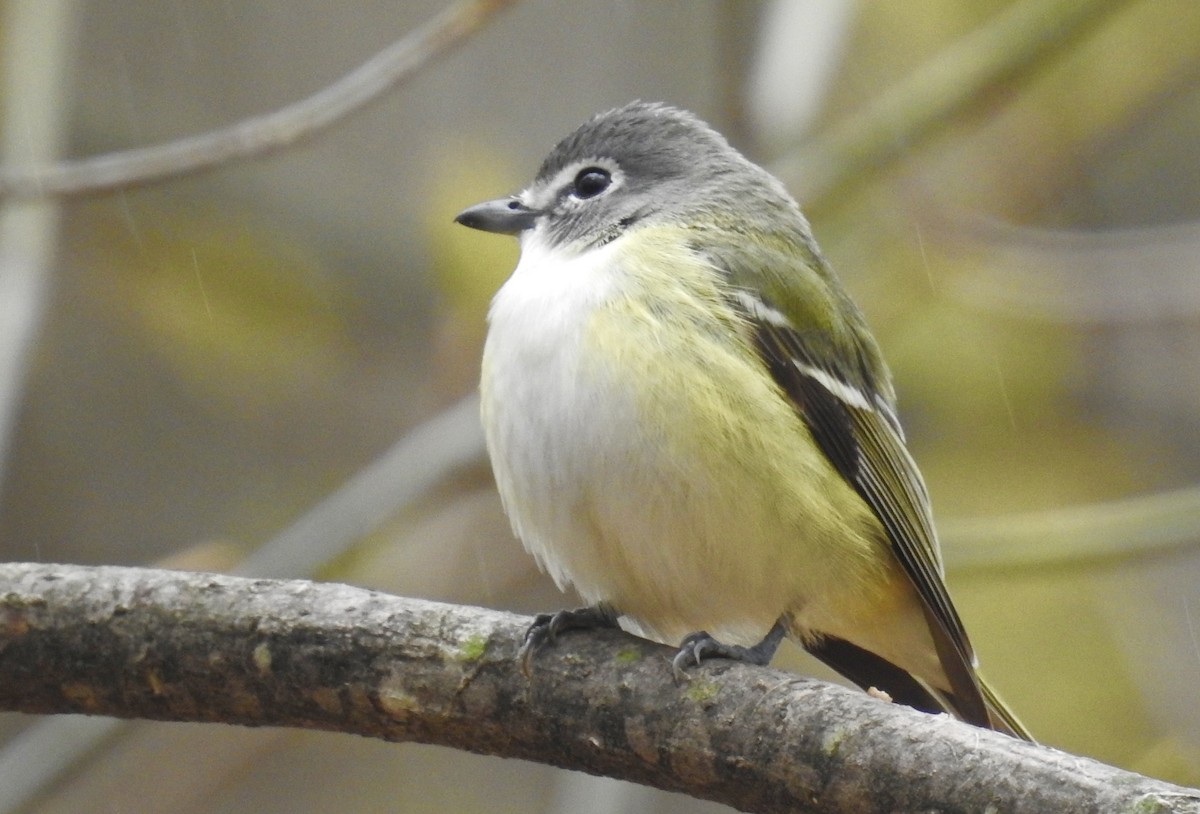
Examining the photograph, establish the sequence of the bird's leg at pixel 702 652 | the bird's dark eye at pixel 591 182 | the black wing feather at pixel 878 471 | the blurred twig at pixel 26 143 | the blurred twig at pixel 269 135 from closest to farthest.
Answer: the bird's leg at pixel 702 652 < the black wing feather at pixel 878 471 < the blurred twig at pixel 269 135 < the bird's dark eye at pixel 591 182 < the blurred twig at pixel 26 143

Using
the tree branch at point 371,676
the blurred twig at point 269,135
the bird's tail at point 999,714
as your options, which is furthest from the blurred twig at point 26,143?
the bird's tail at point 999,714

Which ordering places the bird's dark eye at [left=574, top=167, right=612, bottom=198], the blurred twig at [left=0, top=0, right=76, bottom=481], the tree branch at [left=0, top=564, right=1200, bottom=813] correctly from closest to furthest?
the tree branch at [left=0, top=564, right=1200, bottom=813]
the bird's dark eye at [left=574, top=167, right=612, bottom=198]
the blurred twig at [left=0, top=0, right=76, bottom=481]

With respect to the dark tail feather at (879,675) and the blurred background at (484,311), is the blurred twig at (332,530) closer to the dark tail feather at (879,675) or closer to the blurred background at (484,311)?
the blurred background at (484,311)

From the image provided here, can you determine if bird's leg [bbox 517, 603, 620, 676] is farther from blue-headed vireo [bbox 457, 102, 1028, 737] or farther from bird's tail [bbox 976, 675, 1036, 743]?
bird's tail [bbox 976, 675, 1036, 743]

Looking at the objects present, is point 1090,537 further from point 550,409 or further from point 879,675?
point 550,409

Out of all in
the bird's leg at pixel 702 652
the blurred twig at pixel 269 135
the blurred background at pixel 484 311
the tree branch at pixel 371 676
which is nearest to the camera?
the tree branch at pixel 371 676

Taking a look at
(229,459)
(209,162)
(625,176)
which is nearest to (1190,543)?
(625,176)

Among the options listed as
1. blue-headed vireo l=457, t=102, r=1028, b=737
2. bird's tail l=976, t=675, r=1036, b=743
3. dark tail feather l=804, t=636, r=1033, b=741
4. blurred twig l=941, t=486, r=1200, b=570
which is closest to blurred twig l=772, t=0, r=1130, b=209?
blue-headed vireo l=457, t=102, r=1028, b=737

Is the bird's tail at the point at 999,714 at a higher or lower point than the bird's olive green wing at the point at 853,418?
lower
